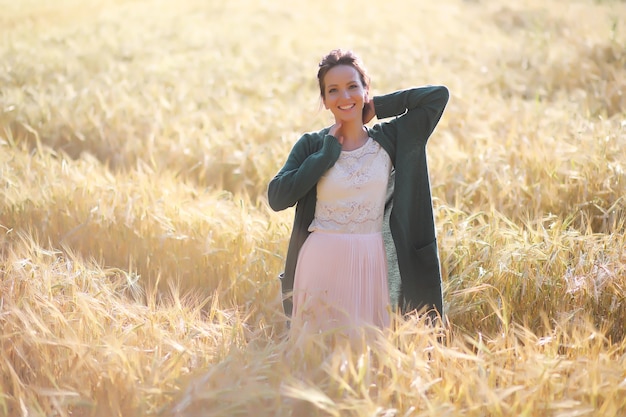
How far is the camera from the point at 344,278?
259 cm

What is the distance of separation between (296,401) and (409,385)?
1.14ft

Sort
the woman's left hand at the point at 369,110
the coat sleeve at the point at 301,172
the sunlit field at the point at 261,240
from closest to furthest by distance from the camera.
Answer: the sunlit field at the point at 261,240
the coat sleeve at the point at 301,172
the woman's left hand at the point at 369,110

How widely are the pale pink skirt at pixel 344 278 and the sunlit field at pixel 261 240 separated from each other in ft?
0.48

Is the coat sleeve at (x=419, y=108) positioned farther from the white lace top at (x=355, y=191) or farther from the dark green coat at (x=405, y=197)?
the white lace top at (x=355, y=191)

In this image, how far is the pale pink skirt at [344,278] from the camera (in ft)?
8.46

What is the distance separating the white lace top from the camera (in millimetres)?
2561

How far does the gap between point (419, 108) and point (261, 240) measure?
1.25 m

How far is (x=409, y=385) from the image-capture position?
206 cm

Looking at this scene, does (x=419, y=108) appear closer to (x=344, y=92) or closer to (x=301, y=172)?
(x=344, y=92)

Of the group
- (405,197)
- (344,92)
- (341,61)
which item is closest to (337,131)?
(344,92)

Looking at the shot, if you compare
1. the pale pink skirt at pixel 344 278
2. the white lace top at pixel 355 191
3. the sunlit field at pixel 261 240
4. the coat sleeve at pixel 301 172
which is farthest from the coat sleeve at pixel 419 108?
the sunlit field at pixel 261 240

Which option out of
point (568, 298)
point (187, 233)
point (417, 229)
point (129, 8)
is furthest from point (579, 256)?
point (129, 8)

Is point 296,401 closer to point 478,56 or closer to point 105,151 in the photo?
point 105,151

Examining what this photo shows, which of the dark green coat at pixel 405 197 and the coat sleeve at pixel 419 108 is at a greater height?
the coat sleeve at pixel 419 108
